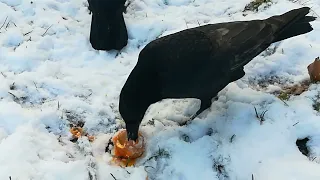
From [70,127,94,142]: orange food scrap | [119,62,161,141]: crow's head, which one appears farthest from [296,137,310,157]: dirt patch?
[70,127,94,142]: orange food scrap

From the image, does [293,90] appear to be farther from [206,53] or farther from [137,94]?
[137,94]

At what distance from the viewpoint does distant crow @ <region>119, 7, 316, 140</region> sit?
3625mm

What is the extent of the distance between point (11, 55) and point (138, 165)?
5.55 feet

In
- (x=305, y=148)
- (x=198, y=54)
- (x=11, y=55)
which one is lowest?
(x=11, y=55)

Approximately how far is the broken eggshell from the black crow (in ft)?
5.59

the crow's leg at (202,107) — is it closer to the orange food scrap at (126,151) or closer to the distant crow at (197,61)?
the distant crow at (197,61)

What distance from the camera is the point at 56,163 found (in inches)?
140

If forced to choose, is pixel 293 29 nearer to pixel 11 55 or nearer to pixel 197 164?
pixel 197 164

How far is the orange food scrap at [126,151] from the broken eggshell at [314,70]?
148cm

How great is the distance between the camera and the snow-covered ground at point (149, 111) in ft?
11.7

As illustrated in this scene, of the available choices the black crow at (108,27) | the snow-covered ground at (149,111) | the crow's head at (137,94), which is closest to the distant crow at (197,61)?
the crow's head at (137,94)

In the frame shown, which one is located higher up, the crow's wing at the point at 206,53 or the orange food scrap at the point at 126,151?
the crow's wing at the point at 206,53

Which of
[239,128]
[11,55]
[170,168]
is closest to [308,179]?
[239,128]

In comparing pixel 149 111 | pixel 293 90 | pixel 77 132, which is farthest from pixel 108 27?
pixel 293 90
